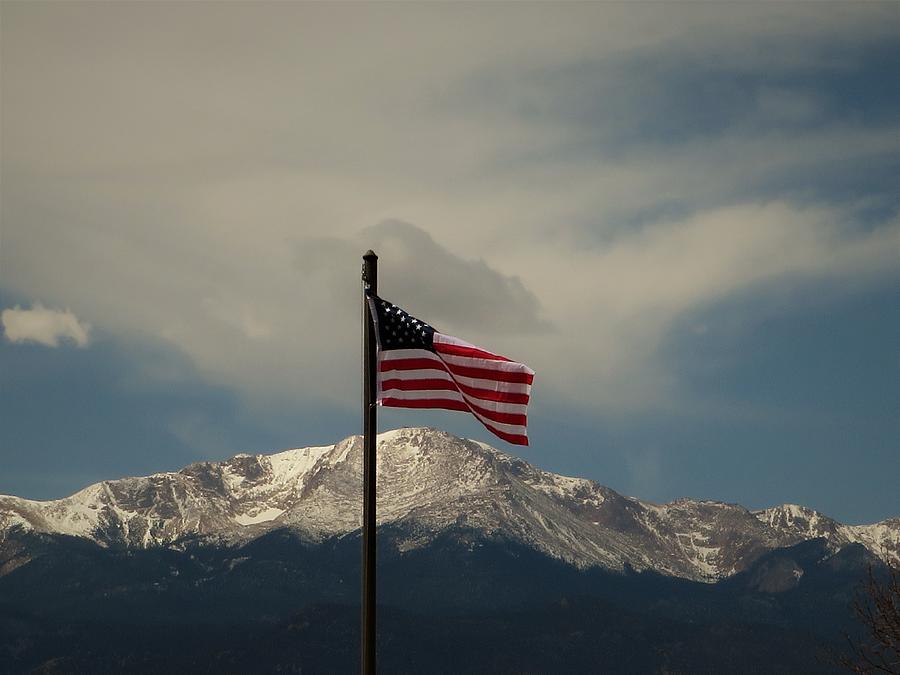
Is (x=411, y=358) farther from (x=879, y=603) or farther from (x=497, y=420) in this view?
(x=879, y=603)

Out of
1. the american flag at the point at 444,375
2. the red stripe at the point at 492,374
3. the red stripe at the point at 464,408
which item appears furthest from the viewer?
the red stripe at the point at 492,374

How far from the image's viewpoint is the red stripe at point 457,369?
27.6 meters

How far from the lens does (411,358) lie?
91.0 ft

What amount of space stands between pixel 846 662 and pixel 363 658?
3450 cm

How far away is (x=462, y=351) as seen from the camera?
28.2 m

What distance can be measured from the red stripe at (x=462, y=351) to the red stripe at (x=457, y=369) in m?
0.23

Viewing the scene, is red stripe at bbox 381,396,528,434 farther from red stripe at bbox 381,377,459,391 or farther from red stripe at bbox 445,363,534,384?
red stripe at bbox 445,363,534,384

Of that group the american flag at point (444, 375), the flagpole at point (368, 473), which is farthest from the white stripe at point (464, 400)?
the flagpole at point (368, 473)

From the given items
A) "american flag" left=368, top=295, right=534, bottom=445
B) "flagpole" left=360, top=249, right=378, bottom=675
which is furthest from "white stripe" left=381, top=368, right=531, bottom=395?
"flagpole" left=360, top=249, right=378, bottom=675

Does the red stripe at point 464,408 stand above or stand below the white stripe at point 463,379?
below

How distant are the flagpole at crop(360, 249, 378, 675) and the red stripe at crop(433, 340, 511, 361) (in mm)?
1598

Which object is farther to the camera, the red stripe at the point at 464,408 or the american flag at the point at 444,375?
the red stripe at the point at 464,408

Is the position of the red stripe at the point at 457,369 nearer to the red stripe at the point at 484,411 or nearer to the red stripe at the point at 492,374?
the red stripe at the point at 492,374

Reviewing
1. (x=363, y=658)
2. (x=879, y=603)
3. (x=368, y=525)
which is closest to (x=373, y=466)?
(x=368, y=525)
